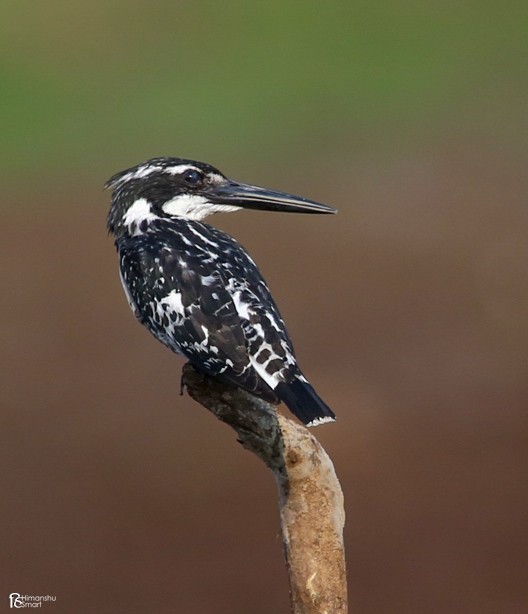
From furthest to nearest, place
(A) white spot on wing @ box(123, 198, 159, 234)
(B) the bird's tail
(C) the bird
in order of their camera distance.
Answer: (A) white spot on wing @ box(123, 198, 159, 234) → (C) the bird → (B) the bird's tail

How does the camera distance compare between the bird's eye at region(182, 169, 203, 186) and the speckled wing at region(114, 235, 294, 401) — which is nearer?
the speckled wing at region(114, 235, 294, 401)

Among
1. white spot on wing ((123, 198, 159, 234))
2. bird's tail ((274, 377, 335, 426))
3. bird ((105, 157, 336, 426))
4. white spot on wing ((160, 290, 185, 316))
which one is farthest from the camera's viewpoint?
white spot on wing ((123, 198, 159, 234))

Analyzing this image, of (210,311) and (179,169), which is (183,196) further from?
(210,311)

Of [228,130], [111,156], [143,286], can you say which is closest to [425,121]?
[228,130]

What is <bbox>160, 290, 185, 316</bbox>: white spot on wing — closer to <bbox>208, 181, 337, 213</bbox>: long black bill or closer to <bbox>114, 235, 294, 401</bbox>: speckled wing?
<bbox>114, 235, 294, 401</bbox>: speckled wing

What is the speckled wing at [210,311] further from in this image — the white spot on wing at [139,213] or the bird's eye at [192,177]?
the bird's eye at [192,177]

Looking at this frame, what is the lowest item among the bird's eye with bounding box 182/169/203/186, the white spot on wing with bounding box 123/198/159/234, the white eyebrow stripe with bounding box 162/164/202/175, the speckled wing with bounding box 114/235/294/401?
the speckled wing with bounding box 114/235/294/401

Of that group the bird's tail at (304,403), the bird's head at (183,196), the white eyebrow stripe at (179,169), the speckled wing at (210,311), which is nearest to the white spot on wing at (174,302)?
the speckled wing at (210,311)

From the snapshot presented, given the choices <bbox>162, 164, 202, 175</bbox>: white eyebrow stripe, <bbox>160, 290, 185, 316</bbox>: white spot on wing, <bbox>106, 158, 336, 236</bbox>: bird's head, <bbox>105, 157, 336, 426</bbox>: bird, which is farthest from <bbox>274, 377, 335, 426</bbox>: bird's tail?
<bbox>162, 164, 202, 175</bbox>: white eyebrow stripe
